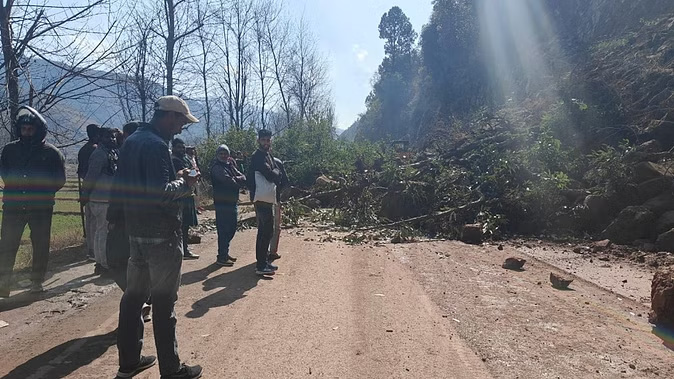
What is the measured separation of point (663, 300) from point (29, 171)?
22.4 ft

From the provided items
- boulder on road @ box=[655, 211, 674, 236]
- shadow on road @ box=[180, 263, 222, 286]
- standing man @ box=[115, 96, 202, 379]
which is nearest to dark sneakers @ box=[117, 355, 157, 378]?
standing man @ box=[115, 96, 202, 379]

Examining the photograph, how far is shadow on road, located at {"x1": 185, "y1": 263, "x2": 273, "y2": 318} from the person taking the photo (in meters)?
4.99

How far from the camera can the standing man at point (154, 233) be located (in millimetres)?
3033

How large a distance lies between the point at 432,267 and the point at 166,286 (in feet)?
15.5

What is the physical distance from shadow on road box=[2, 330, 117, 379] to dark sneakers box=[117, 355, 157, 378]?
1.57 feet

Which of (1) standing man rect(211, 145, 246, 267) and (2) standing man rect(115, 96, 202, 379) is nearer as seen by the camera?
(2) standing man rect(115, 96, 202, 379)

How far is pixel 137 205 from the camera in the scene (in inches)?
121

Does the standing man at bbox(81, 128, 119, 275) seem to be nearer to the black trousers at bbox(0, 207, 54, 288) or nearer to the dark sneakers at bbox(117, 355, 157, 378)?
the black trousers at bbox(0, 207, 54, 288)

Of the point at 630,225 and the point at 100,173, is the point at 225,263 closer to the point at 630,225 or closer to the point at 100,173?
the point at 100,173

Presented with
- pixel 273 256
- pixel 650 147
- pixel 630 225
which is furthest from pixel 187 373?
pixel 650 147

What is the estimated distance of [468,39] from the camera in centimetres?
3603

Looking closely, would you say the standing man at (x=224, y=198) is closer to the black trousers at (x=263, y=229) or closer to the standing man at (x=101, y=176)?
the black trousers at (x=263, y=229)

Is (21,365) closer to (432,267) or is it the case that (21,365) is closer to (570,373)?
(570,373)

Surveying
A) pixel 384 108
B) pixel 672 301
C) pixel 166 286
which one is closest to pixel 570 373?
pixel 672 301
